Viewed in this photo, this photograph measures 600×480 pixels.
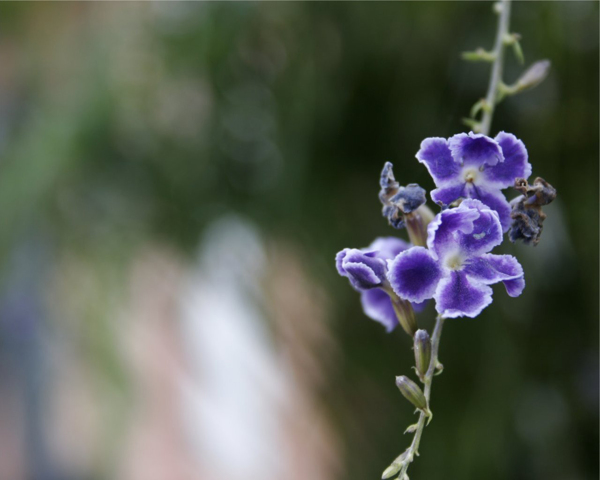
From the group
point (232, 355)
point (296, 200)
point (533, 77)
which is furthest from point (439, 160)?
point (232, 355)

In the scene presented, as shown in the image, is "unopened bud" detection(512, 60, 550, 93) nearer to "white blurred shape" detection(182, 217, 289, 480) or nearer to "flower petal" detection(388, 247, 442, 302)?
"flower petal" detection(388, 247, 442, 302)

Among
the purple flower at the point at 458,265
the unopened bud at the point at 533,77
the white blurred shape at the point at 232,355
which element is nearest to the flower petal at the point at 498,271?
the purple flower at the point at 458,265

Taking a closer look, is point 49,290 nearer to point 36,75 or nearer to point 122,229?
point 122,229

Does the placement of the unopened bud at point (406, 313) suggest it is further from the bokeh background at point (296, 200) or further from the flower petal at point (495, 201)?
the bokeh background at point (296, 200)

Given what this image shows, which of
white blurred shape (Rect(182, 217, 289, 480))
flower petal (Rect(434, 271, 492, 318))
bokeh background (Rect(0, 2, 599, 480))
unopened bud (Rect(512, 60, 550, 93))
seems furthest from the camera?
white blurred shape (Rect(182, 217, 289, 480))

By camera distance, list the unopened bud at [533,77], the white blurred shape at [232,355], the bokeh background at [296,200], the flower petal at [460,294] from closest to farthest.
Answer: the flower petal at [460,294], the unopened bud at [533,77], the bokeh background at [296,200], the white blurred shape at [232,355]

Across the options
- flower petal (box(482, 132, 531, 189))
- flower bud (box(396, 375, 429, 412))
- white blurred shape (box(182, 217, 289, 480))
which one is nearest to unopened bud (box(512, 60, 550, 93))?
flower petal (box(482, 132, 531, 189))

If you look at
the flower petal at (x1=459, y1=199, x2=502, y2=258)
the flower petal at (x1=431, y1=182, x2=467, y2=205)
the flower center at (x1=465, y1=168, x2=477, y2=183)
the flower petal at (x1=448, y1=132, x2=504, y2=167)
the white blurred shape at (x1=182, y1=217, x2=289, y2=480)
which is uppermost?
the flower petal at (x1=448, y1=132, x2=504, y2=167)
